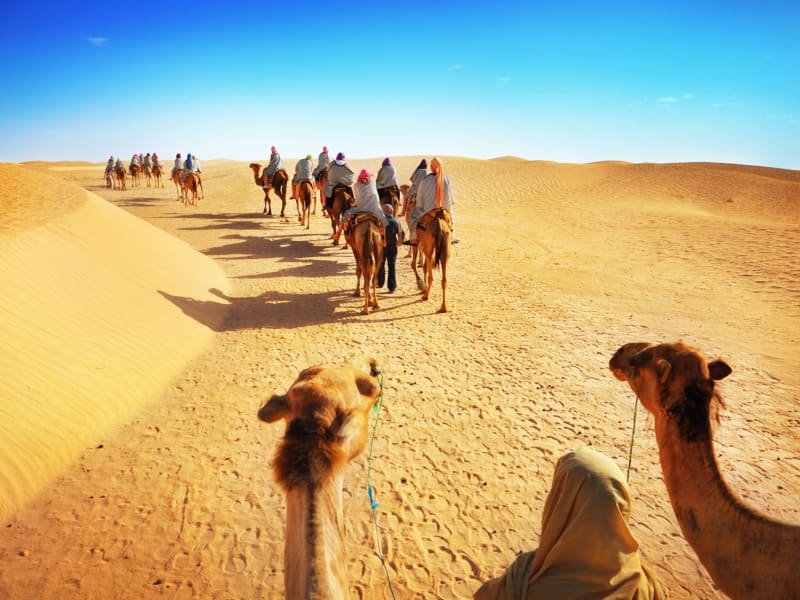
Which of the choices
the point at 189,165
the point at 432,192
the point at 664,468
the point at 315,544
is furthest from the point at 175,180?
the point at 315,544

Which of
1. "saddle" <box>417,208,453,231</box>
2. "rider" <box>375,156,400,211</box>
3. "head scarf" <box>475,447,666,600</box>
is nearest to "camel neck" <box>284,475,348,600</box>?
"head scarf" <box>475,447,666,600</box>

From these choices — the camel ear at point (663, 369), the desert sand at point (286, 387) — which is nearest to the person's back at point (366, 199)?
the desert sand at point (286, 387)

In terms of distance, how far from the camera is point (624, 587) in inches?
77.9

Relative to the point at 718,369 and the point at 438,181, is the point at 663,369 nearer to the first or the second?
the point at 718,369

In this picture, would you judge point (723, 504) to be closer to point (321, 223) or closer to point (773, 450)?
point (773, 450)

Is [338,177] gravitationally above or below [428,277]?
above

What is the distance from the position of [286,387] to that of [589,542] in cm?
466

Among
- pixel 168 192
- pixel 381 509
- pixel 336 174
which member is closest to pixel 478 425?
pixel 381 509

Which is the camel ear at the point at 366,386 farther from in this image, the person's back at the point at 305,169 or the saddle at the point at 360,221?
the person's back at the point at 305,169

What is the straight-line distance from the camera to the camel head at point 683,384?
2.46m

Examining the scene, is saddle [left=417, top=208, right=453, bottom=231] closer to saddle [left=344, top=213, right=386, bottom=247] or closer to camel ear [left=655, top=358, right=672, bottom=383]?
saddle [left=344, top=213, right=386, bottom=247]

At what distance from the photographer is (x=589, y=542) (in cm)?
199

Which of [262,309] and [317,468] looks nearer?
[317,468]

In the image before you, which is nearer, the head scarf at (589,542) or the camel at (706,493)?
the head scarf at (589,542)
